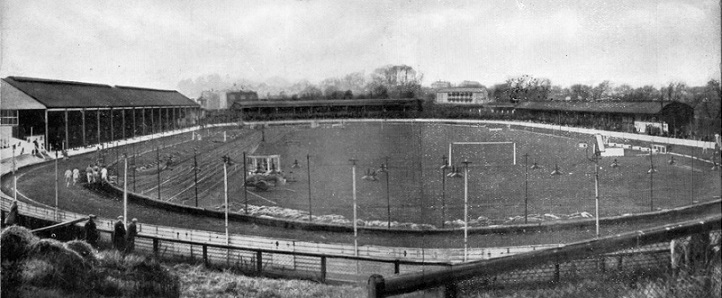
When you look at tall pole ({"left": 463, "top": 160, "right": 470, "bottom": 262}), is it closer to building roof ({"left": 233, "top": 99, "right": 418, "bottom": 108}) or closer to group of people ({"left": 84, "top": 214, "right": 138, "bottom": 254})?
building roof ({"left": 233, "top": 99, "right": 418, "bottom": 108})

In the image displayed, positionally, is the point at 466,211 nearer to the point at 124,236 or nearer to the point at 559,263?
the point at 559,263

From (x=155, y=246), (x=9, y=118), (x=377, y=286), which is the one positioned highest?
(x=9, y=118)

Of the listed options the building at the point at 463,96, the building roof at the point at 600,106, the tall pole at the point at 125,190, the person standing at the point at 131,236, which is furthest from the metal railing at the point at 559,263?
the tall pole at the point at 125,190

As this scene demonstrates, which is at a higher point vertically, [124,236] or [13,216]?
[13,216]

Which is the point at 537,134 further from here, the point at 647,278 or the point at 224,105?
the point at 224,105

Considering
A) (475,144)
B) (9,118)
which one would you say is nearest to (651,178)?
(475,144)

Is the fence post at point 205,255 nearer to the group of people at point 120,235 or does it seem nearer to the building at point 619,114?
the group of people at point 120,235

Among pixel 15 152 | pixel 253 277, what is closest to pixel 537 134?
pixel 253 277
